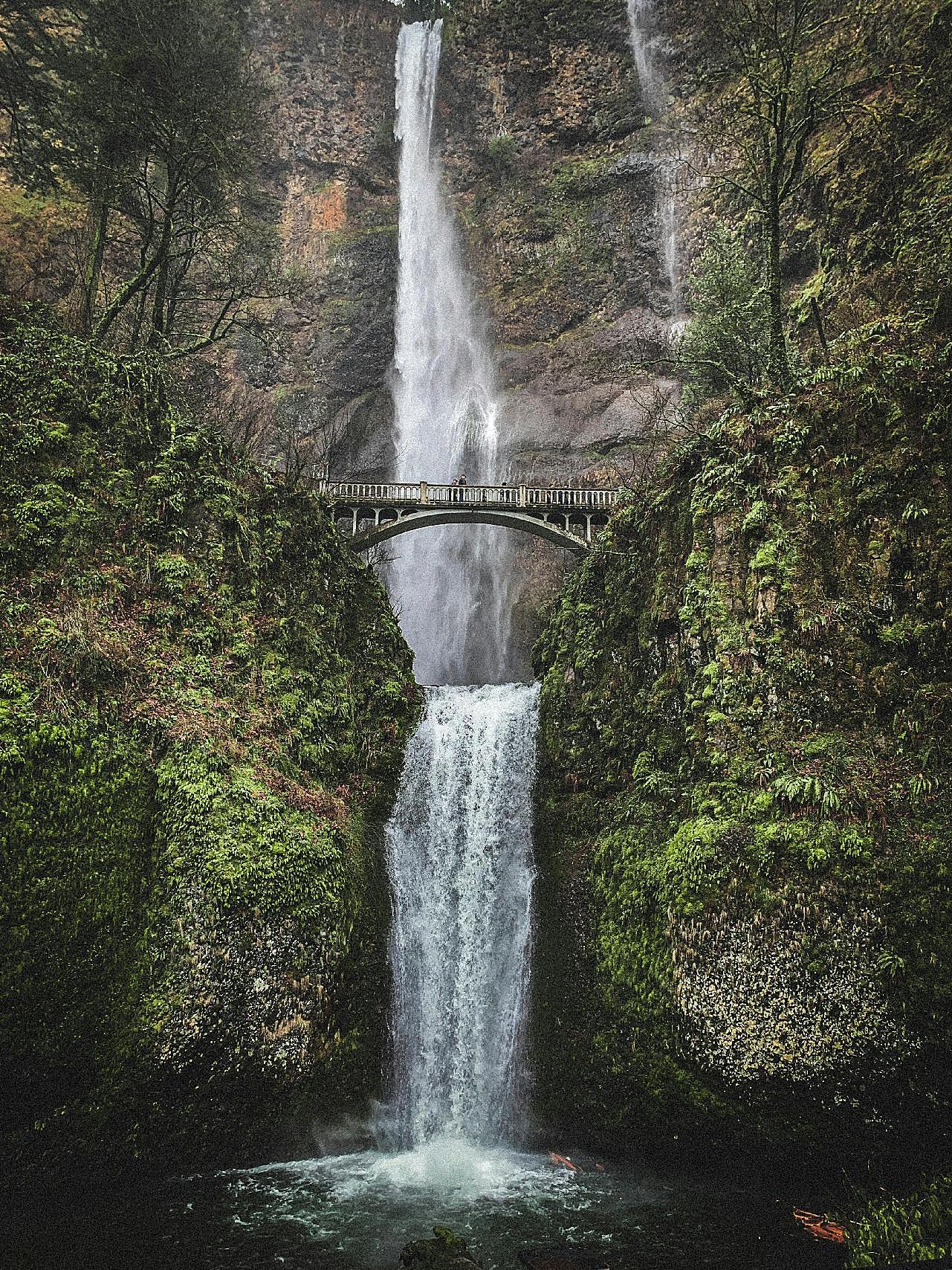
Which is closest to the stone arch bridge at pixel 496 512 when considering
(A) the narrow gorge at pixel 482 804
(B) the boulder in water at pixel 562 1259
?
(A) the narrow gorge at pixel 482 804

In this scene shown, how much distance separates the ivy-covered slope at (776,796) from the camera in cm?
866

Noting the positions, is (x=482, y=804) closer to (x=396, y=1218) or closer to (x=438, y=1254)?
(x=396, y=1218)

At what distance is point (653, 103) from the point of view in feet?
117

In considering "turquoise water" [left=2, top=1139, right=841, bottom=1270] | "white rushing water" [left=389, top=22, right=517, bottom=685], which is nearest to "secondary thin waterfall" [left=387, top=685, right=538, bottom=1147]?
"turquoise water" [left=2, top=1139, right=841, bottom=1270]

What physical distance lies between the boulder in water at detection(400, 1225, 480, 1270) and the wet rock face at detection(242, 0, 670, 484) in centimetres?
2674

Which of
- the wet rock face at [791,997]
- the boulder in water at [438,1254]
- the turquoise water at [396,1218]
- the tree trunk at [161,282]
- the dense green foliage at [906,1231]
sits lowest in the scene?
the turquoise water at [396,1218]

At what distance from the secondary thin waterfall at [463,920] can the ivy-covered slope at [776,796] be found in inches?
21.8

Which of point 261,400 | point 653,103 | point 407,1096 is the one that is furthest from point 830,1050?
point 653,103

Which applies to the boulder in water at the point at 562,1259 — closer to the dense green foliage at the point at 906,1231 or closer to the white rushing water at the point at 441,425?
the dense green foliage at the point at 906,1231

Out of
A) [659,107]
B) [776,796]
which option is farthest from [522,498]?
[659,107]

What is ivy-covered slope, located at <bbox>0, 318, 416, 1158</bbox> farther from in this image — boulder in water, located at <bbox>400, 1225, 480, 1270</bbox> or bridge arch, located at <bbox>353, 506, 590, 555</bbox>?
bridge arch, located at <bbox>353, 506, 590, 555</bbox>

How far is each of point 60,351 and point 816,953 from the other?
1290cm

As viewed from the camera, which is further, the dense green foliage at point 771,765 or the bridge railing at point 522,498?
the bridge railing at point 522,498

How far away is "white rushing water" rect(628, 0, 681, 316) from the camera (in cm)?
3334
